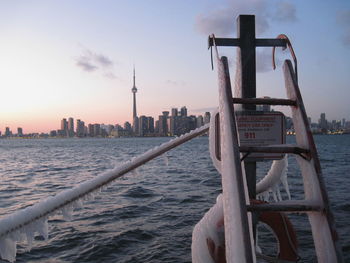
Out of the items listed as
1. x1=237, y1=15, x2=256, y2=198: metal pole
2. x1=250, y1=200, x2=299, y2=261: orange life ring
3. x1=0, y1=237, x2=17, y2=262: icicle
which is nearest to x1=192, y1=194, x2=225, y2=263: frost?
x1=250, y1=200, x2=299, y2=261: orange life ring

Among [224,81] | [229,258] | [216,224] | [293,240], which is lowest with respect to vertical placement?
[293,240]

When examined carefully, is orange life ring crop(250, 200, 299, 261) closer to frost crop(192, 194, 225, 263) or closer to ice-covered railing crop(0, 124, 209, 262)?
frost crop(192, 194, 225, 263)

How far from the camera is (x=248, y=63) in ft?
13.0

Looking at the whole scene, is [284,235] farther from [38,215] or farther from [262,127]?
[38,215]

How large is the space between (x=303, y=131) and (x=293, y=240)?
165 cm

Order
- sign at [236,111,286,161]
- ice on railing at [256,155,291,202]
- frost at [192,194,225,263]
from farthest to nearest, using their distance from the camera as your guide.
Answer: ice on railing at [256,155,291,202] < sign at [236,111,286,161] < frost at [192,194,225,263]

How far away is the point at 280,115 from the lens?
3553 mm

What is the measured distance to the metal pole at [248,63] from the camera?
387 centimetres

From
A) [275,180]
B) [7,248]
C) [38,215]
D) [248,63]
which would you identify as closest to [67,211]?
[38,215]

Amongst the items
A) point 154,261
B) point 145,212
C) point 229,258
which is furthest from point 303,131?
point 145,212

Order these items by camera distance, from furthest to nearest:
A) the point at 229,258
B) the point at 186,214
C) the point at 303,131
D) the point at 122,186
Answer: the point at 122,186
the point at 186,214
the point at 303,131
the point at 229,258

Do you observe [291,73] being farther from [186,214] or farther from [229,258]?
[186,214]

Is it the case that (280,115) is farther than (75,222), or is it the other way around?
(75,222)

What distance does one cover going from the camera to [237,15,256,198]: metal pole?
3867mm
